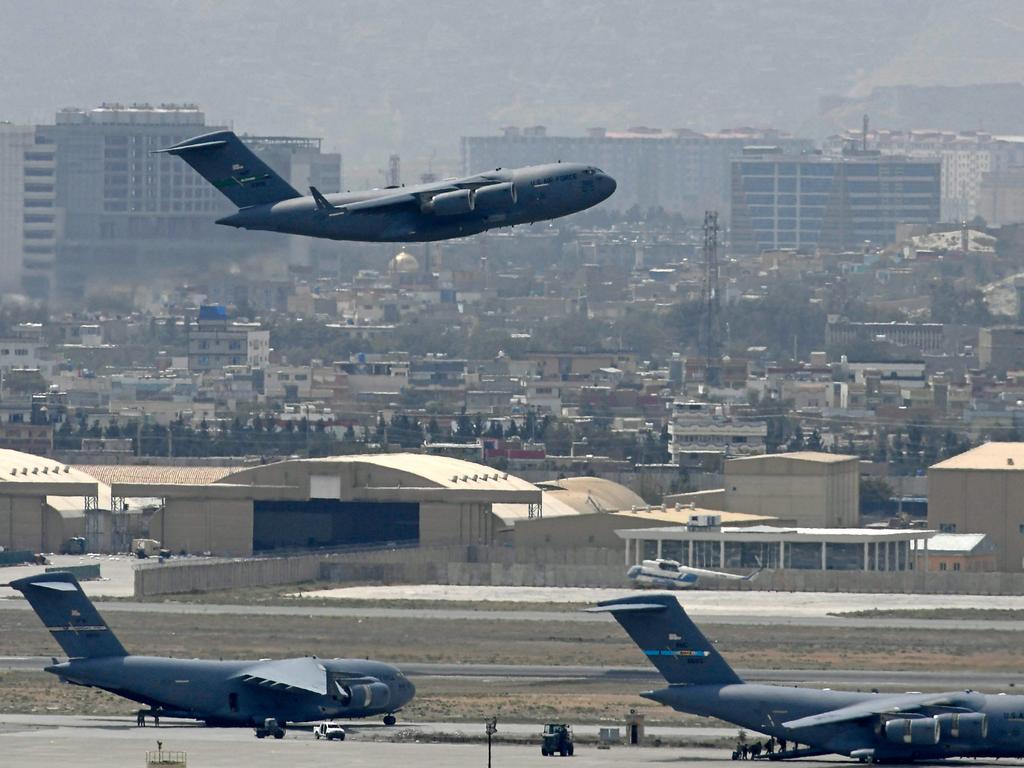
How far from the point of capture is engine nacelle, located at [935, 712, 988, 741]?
77.4 meters

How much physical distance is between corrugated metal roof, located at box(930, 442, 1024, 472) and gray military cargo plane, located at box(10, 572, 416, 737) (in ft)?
271

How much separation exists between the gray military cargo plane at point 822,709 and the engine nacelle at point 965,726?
0.03 meters

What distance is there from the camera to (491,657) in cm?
10406

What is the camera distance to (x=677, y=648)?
80000mm

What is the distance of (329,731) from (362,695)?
8.37 ft

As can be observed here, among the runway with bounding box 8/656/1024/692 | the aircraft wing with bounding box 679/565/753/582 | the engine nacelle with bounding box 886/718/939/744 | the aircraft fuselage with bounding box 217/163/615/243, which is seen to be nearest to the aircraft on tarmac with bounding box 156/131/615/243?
the aircraft fuselage with bounding box 217/163/615/243

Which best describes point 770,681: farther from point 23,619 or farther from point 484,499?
point 484,499

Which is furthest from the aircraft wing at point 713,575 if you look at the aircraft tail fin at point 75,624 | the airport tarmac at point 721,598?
the aircraft tail fin at point 75,624

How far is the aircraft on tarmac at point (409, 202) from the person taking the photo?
8444 centimetres

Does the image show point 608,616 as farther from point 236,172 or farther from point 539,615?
point 236,172

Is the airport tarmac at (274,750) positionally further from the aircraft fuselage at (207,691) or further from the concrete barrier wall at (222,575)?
the concrete barrier wall at (222,575)

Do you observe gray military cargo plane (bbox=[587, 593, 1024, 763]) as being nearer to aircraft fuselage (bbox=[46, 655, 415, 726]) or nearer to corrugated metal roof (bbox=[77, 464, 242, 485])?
aircraft fuselage (bbox=[46, 655, 415, 726])

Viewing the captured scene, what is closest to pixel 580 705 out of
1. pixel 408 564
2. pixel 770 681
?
pixel 770 681

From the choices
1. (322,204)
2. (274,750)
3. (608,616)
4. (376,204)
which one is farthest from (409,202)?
(608,616)
